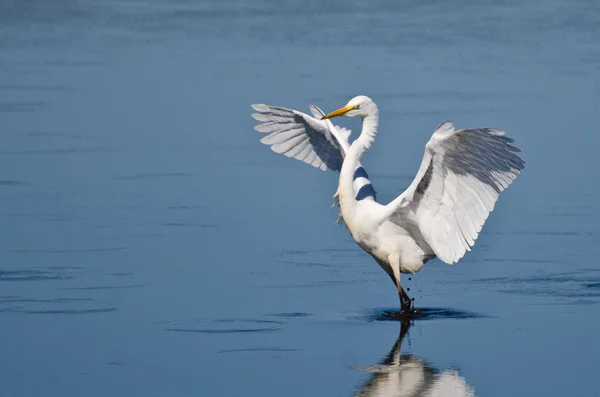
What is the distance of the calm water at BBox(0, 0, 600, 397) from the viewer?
27.5 feet

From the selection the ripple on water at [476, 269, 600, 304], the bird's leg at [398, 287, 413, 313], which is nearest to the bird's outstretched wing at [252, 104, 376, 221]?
the bird's leg at [398, 287, 413, 313]

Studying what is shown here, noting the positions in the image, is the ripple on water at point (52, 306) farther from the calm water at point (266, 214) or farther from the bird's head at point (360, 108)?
the bird's head at point (360, 108)

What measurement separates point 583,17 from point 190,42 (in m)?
7.11

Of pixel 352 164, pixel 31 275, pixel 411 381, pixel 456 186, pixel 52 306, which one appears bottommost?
pixel 411 381

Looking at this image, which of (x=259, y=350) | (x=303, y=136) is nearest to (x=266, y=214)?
(x=303, y=136)

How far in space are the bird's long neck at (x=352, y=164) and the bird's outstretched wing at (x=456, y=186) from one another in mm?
411

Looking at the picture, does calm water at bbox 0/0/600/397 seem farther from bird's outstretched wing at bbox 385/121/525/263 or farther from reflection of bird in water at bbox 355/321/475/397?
bird's outstretched wing at bbox 385/121/525/263

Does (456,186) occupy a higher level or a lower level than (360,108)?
lower

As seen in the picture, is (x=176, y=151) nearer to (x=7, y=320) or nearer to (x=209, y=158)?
(x=209, y=158)

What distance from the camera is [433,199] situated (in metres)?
10.1

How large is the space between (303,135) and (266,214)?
0.86m

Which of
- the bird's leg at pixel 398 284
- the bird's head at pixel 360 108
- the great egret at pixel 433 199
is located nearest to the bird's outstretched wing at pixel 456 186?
the great egret at pixel 433 199

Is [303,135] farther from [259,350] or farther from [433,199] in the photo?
[259,350]

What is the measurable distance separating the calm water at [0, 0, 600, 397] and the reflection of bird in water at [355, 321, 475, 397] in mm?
21
